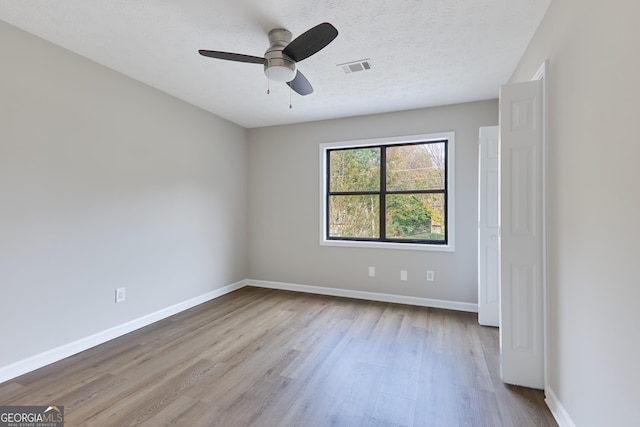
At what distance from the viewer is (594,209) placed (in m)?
1.36

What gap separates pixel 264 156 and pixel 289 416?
3.75 meters

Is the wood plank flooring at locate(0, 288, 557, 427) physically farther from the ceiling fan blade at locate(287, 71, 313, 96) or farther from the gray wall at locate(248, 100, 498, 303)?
the ceiling fan blade at locate(287, 71, 313, 96)

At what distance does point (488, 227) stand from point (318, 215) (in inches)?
88.6

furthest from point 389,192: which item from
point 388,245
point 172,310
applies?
point 172,310

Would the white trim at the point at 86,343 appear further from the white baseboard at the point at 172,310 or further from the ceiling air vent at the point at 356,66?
the ceiling air vent at the point at 356,66

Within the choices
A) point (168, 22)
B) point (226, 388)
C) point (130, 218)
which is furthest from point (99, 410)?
point (168, 22)

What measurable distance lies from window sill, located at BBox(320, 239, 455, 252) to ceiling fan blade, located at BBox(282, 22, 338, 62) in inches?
105

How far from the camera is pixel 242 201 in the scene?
473 centimetres

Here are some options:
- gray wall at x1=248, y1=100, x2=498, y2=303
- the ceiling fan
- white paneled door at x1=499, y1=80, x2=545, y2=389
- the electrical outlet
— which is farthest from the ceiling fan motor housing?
the electrical outlet

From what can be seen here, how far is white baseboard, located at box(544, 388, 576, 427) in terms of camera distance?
159 centimetres

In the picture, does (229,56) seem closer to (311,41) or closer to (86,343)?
(311,41)

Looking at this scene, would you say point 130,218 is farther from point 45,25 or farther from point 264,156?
point 264,156

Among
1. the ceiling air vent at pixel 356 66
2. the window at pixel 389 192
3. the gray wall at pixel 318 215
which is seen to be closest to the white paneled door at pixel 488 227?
the gray wall at pixel 318 215

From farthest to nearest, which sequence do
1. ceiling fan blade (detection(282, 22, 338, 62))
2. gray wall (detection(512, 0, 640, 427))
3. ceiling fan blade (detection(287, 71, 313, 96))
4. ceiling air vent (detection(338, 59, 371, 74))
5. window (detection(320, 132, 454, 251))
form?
window (detection(320, 132, 454, 251))
ceiling air vent (detection(338, 59, 371, 74))
ceiling fan blade (detection(287, 71, 313, 96))
ceiling fan blade (detection(282, 22, 338, 62))
gray wall (detection(512, 0, 640, 427))
